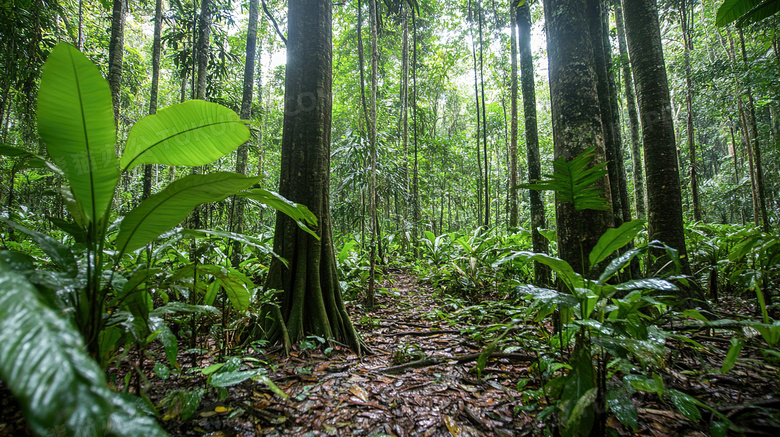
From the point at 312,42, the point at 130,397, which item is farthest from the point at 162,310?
the point at 312,42

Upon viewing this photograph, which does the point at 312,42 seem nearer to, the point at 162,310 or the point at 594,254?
the point at 162,310

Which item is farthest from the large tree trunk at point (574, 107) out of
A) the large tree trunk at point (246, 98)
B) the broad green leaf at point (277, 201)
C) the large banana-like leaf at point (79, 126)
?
the large tree trunk at point (246, 98)

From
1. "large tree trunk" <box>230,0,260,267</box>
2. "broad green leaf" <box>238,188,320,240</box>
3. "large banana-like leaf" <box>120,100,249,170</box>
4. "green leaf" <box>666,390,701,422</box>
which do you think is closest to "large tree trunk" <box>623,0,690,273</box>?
"green leaf" <box>666,390,701,422</box>

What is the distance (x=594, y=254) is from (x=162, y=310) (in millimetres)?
2159

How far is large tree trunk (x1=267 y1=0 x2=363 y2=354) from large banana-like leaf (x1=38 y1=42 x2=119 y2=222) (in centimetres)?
143

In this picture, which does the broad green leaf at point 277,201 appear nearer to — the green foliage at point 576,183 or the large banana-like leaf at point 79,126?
the large banana-like leaf at point 79,126

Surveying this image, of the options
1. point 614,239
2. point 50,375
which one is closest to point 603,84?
point 614,239

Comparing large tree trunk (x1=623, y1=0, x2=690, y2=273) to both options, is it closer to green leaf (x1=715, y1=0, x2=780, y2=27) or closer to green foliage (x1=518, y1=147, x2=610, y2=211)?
green leaf (x1=715, y1=0, x2=780, y2=27)

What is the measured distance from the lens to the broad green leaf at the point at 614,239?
5.30 ft

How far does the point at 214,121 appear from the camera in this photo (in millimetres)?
1553

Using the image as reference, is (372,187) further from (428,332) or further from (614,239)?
(614,239)

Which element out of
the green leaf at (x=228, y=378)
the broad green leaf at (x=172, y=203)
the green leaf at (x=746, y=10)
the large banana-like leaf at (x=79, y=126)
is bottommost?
the green leaf at (x=228, y=378)

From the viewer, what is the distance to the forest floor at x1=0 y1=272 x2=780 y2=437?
1.42 metres

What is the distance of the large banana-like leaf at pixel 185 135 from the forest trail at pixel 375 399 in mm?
1252
